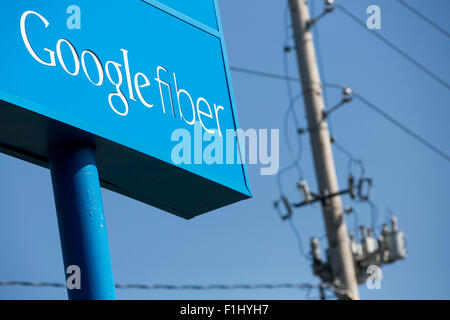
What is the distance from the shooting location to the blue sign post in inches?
160

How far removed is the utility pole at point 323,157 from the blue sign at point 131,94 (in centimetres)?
726

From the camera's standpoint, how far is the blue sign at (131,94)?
4.07m

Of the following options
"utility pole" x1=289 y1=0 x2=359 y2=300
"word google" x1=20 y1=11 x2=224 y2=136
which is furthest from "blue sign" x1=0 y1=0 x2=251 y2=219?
"utility pole" x1=289 y1=0 x2=359 y2=300

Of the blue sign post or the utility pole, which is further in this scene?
the utility pole

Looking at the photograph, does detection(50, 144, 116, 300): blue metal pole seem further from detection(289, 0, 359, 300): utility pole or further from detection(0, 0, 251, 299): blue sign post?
detection(289, 0, 359, 300): utility pole

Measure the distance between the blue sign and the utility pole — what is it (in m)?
7.26

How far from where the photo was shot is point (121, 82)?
4.43 metres

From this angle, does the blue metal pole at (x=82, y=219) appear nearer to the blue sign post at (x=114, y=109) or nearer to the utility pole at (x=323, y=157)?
the blue sign post at (x=114, y=109)

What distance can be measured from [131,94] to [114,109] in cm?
15

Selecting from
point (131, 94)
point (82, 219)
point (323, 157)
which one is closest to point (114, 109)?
point (131, 94)

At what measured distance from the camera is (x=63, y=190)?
13.7ft

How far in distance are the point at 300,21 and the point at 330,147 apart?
1981 millimetres

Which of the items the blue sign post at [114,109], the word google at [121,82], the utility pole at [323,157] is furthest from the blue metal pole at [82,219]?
the utility pole at [323,157]
